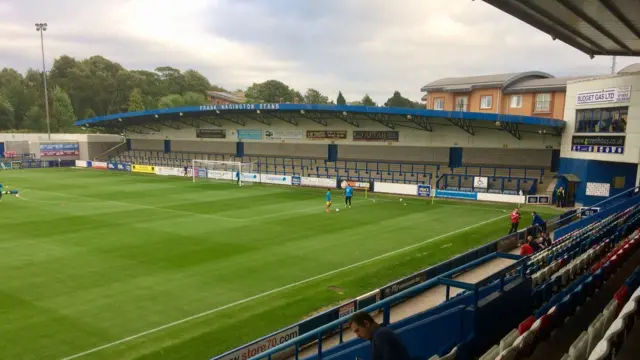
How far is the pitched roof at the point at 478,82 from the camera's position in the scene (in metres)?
52.0

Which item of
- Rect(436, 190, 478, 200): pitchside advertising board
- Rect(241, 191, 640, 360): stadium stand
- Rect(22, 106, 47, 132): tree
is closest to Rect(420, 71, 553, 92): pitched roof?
Rect(436, 190, 478, 200): pitchside advertising board

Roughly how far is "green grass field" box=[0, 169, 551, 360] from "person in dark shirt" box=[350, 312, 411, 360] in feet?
22.7

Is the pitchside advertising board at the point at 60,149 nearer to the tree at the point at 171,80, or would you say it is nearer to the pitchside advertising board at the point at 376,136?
the pitchside advertising board at the point at 376,136

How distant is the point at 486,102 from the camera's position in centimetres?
5372

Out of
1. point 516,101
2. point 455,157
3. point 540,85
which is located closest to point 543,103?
point 540,85

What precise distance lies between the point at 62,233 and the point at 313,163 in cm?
3685

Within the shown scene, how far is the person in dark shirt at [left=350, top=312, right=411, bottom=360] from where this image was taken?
A: 5.16 metres

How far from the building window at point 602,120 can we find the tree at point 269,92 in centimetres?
9513

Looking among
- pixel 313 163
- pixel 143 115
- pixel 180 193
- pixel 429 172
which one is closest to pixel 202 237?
pixel 180 193

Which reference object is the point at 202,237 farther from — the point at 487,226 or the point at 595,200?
the point at 595,200

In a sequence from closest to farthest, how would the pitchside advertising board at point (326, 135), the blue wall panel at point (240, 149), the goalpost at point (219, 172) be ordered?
the goalpost at point (219, 172) < the pitchside advertising board at point (326, 135) < the blue wall panel at point (240, 149)

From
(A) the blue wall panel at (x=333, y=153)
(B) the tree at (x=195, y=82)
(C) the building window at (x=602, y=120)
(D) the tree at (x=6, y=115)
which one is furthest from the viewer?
(B) the tree at (x=195, y=82)

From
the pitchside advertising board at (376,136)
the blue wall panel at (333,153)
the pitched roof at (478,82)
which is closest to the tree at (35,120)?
the blue wall panel at (333,153)

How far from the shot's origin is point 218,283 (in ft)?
53.0
